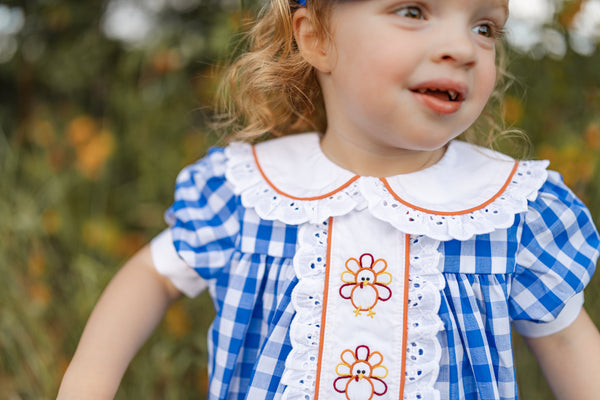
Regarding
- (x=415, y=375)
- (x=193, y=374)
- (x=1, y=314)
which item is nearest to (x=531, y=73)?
(x=415, y=375)

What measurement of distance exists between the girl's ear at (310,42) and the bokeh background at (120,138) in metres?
0.21

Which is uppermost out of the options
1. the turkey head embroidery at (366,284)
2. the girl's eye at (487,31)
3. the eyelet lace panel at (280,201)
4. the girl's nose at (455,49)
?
the girl's eye at (487,31)

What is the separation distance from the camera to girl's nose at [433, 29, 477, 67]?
0.80 m

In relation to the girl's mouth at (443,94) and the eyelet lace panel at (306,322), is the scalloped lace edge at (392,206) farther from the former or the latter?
the girl's mouth at (443,94)

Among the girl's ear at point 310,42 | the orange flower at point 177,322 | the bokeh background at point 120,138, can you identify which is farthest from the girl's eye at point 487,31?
the orange flower at point 177,322

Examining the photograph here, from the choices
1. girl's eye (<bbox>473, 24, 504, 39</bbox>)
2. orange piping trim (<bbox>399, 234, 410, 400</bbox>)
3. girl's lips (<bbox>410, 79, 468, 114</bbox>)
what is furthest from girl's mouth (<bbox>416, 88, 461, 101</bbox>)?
orange piping trim (<bbox>399, 234, 410, 400</bbox>)

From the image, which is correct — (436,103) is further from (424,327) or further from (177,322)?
(177,322)

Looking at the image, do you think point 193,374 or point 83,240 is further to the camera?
point 83,240

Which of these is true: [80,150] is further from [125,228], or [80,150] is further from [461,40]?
[461,40]

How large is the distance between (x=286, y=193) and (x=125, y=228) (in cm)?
125

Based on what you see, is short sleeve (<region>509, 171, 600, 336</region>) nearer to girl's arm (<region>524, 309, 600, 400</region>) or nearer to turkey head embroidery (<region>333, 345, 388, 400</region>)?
girl's arm (<region>524, 309, 600, 400</region>)

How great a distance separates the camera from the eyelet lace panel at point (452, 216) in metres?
0.86

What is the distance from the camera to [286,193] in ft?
3.14

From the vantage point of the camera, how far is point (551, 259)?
0.90 metres
